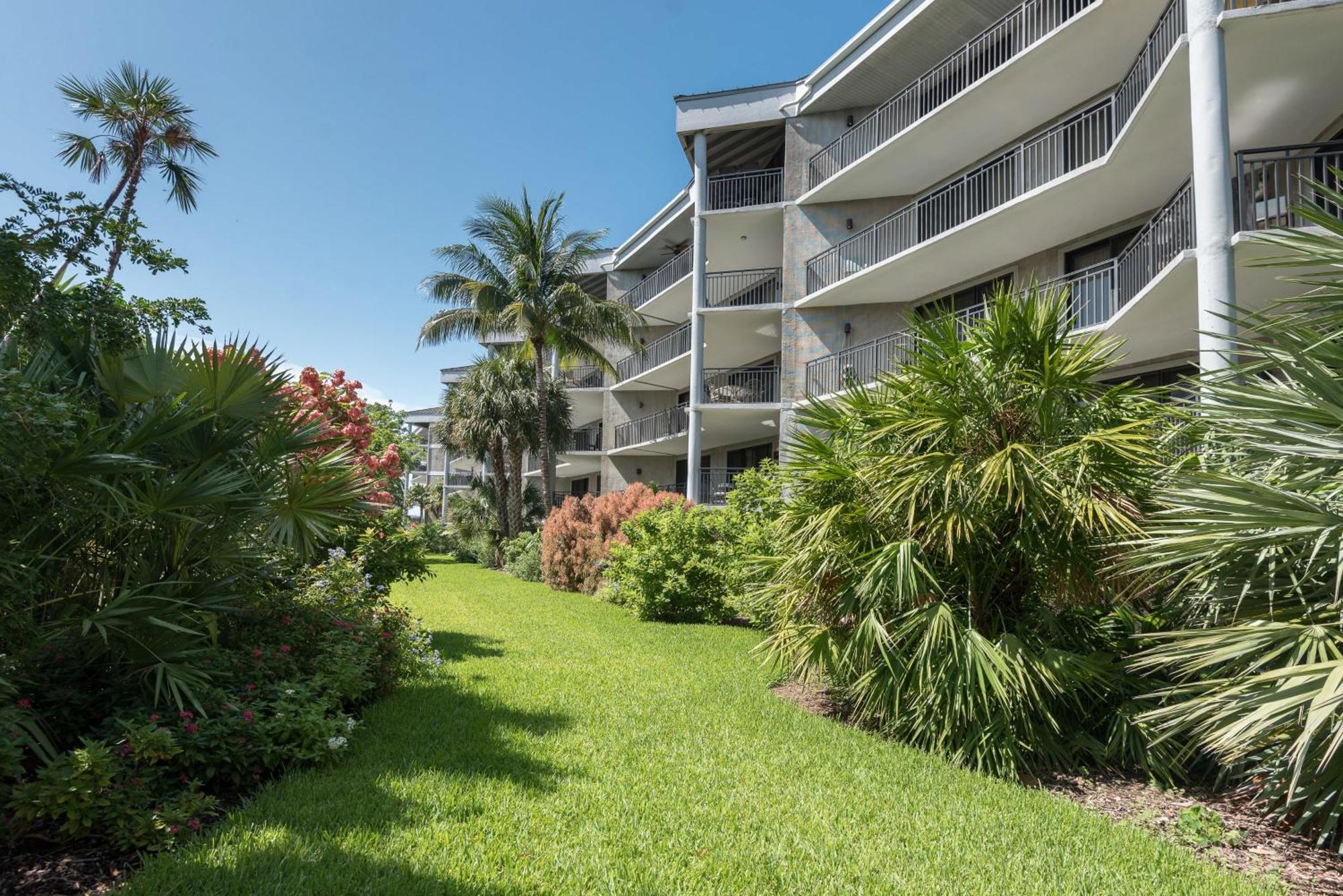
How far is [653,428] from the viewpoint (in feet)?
88.8

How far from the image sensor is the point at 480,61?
1180cm

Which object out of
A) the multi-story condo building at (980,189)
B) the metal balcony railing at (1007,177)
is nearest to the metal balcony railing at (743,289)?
the multi-story condo building at (980,189)

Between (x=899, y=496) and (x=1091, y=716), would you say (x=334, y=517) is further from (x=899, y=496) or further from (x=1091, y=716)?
(x=1091, y=716)

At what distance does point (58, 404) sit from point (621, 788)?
3.71 meters

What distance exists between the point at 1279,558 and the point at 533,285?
22235 mm

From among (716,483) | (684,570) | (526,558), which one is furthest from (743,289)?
(684,570)

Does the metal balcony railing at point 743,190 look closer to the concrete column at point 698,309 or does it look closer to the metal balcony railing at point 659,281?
the concrete column at point 698,309

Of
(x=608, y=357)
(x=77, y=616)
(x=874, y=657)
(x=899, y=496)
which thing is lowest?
(x=874, y=657)

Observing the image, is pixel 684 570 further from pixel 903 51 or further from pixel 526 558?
pixel 903 51

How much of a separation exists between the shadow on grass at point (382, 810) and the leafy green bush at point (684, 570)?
22.3ft

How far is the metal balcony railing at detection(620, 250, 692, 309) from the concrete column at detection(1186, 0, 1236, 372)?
54.3 ft

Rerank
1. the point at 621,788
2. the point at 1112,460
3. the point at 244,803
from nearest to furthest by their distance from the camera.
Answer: the point at 244,803 < the point at 621,788 < the point at 1112,460

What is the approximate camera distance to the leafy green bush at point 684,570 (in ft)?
42.3

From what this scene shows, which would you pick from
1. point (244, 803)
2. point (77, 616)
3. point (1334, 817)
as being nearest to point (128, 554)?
point (77, 616)
